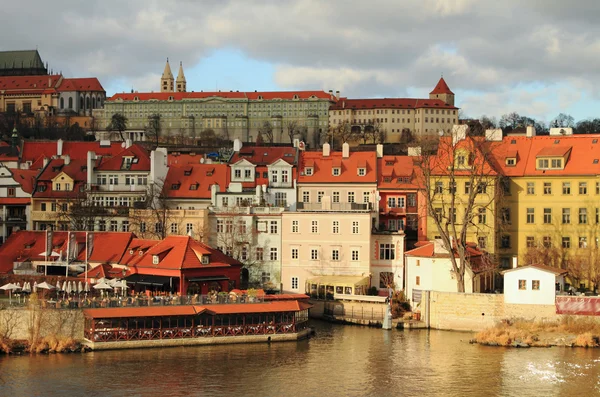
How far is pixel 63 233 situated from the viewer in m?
61.9

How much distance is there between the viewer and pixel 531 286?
51.6 m

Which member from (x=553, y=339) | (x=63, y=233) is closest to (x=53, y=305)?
(x=63, y=233)

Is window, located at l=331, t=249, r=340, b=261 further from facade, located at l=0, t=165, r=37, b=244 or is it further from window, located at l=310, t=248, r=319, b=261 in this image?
facade, located at l=0, t=165, r=37, b=244

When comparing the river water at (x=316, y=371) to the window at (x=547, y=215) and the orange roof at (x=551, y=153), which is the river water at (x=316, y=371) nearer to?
the window at (x=547, y=215)

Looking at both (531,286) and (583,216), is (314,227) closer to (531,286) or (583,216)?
(531,286)

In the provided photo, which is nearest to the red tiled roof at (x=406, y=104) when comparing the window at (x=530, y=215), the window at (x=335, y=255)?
the window at (x=530, y=215)

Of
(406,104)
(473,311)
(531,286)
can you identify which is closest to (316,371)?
(473,311)

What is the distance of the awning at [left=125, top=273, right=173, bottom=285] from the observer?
177 ft

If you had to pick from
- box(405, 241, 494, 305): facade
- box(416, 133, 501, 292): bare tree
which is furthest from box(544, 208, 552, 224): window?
box(405, 241, 494, 305): facade

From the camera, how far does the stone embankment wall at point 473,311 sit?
51344mm

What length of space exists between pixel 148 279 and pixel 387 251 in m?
14.8

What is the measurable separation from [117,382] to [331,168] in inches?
1187

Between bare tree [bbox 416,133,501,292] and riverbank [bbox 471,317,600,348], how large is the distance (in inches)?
339

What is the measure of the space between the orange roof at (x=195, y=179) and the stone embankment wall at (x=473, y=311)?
64.3 feet
